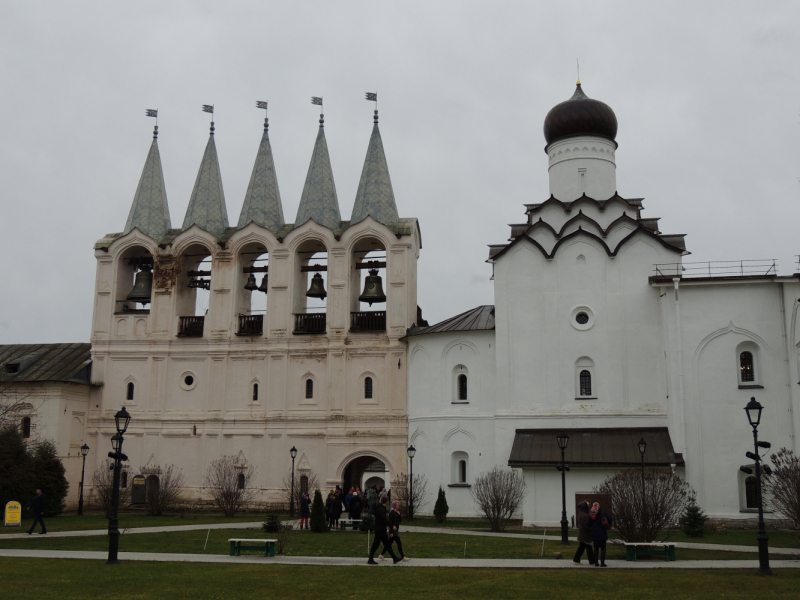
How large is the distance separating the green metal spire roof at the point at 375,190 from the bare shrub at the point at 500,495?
1310 cm

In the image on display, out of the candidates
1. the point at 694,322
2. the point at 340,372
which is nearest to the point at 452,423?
the point at 340,372

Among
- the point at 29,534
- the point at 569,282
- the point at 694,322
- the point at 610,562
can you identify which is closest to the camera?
the point at 610,562

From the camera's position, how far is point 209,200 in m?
39.6

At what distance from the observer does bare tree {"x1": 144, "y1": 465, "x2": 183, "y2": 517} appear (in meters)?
34.1

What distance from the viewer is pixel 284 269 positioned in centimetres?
3716

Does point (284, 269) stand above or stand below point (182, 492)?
above

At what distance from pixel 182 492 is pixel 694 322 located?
889 inches

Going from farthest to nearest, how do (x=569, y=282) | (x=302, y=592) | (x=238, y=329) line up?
(x=238, y=329) → (x=569, y=282) → (x=302, y=592)

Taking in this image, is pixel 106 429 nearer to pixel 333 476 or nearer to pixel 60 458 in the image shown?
pixel 60 458

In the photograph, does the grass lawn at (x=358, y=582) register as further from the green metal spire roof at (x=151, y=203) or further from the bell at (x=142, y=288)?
the green metal spire roof at (x=151, y=203)

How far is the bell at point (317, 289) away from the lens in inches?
1451

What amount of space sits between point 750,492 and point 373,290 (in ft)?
55.4

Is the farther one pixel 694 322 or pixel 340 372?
pixel 340 372

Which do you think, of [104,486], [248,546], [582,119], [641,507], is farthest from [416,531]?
[582,119]
